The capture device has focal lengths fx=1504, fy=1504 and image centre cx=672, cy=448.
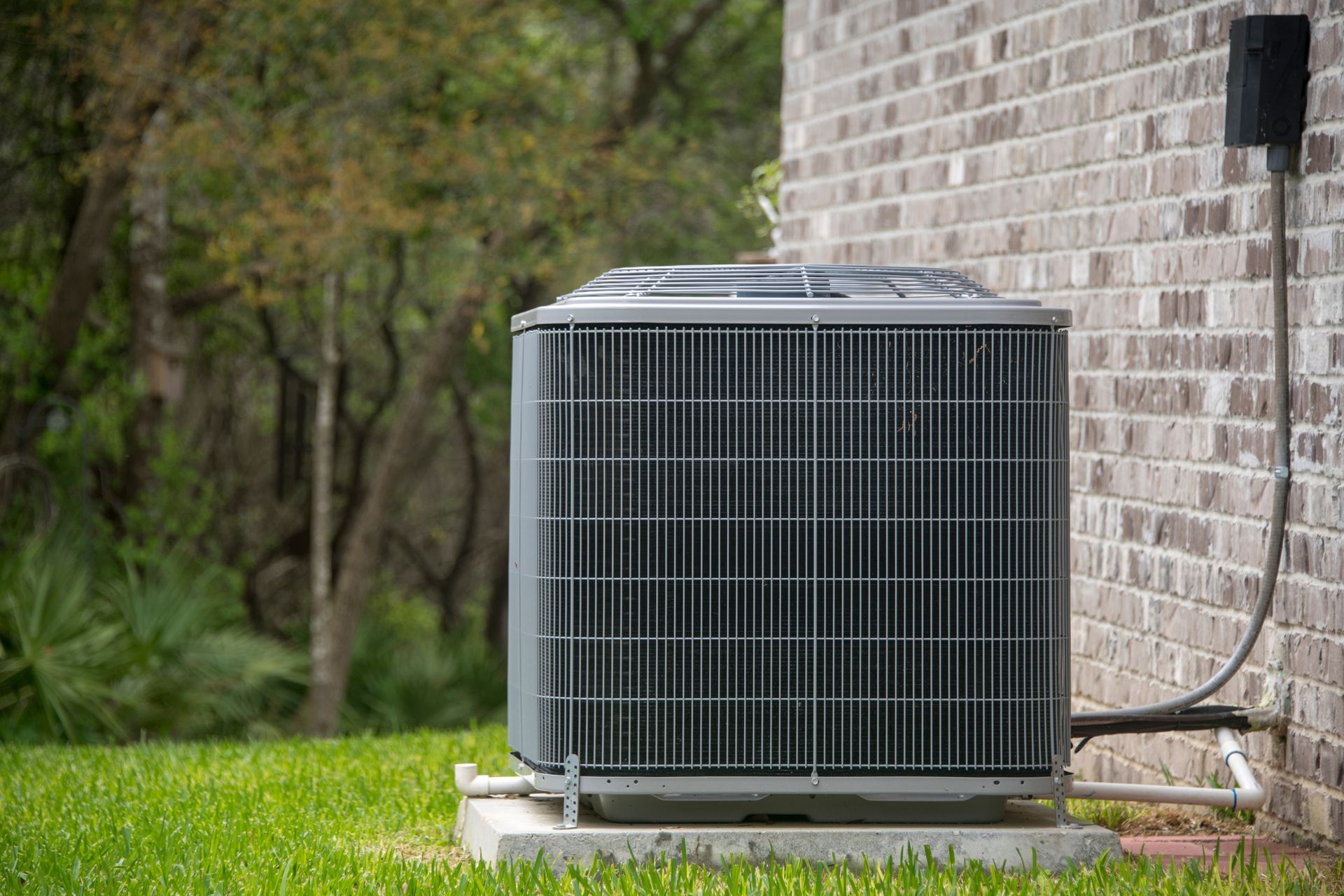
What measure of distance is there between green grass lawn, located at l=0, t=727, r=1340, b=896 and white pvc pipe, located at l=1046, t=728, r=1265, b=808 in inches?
8.7

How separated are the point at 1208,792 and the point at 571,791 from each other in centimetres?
188

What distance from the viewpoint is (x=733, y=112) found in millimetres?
18203

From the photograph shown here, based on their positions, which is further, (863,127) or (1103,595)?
(863,127)

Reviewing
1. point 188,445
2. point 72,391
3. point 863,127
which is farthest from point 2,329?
point 863,127

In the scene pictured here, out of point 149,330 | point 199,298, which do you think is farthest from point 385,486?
point 149,330

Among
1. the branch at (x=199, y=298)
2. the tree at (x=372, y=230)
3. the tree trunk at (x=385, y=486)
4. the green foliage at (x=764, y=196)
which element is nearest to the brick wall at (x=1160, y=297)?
the green foliage at (x=764, y=196)

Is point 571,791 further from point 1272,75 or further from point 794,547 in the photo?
point 1272,75

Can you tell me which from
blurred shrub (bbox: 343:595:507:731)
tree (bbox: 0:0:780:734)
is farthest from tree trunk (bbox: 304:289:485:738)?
blurred shrub (bbox: 343:595:507:731)

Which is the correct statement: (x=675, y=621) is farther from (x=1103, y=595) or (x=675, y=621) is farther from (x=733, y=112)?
(x=733, y=112)

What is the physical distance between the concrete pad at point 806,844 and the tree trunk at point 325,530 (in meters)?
10.7

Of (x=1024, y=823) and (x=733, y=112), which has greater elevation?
(x=733, y=112)

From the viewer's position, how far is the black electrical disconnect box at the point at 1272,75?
14.7ft

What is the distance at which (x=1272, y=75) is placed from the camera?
453 cm

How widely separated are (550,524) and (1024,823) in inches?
60.3
